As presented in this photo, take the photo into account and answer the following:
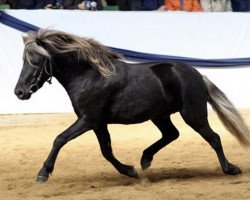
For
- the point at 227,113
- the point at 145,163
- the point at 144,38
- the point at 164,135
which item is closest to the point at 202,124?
the point at 227,113

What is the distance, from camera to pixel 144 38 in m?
12.6

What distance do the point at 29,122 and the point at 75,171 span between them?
3.93 meters

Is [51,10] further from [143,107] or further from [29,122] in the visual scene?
[143,107]

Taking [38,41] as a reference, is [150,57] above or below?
below

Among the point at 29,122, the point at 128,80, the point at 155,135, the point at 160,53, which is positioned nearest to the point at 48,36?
the point at 128,80

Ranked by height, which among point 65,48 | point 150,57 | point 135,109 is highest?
point 65,48

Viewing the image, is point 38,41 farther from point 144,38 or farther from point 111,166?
point 144,38

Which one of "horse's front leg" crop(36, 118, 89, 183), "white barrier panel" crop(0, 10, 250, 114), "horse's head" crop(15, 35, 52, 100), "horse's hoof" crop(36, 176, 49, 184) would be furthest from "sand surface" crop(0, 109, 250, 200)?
"horse's head" crop(15, 35, 52, 100)

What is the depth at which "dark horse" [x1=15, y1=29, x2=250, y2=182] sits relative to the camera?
7031mm

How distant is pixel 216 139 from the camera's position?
24.4ft

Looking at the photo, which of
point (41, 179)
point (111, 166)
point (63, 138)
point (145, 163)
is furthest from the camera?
point (111, 166)

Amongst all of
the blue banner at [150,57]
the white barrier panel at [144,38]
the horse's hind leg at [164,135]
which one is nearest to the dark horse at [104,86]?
the horse's hind leg at [164,135]

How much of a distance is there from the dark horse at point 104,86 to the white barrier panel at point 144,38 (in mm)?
4544

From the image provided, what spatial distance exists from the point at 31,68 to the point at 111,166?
197cm
